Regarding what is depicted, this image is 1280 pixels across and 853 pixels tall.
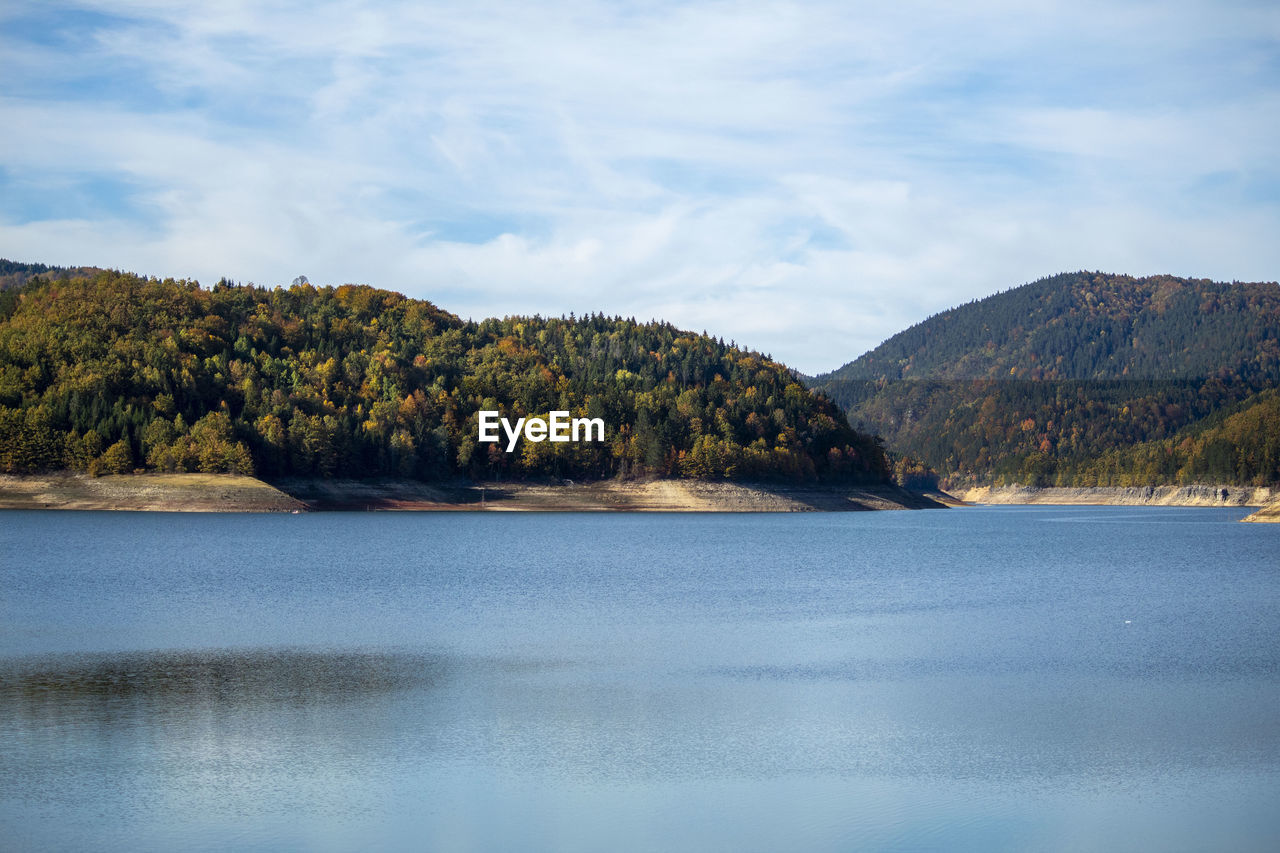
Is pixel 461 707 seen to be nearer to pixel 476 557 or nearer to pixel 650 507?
pixel 476 557

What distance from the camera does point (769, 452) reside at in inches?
5015

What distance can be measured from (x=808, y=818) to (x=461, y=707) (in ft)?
25.4

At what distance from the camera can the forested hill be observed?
10200cm

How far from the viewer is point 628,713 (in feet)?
65.2

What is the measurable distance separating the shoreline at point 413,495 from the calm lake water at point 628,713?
52.6 m

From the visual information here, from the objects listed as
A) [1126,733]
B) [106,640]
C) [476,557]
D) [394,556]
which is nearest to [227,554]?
[394,556]

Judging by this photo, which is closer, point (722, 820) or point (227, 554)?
point (722, 820)

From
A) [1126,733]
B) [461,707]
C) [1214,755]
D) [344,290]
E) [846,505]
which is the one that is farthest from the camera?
[344,290]

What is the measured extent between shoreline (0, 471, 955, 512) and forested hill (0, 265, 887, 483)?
1.95 meters

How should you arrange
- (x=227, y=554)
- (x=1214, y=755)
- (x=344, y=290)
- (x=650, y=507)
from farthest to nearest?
(x=344, y=290) < (x=650, y=507) < (x=227, y=554) < (x=1214, y=755)
